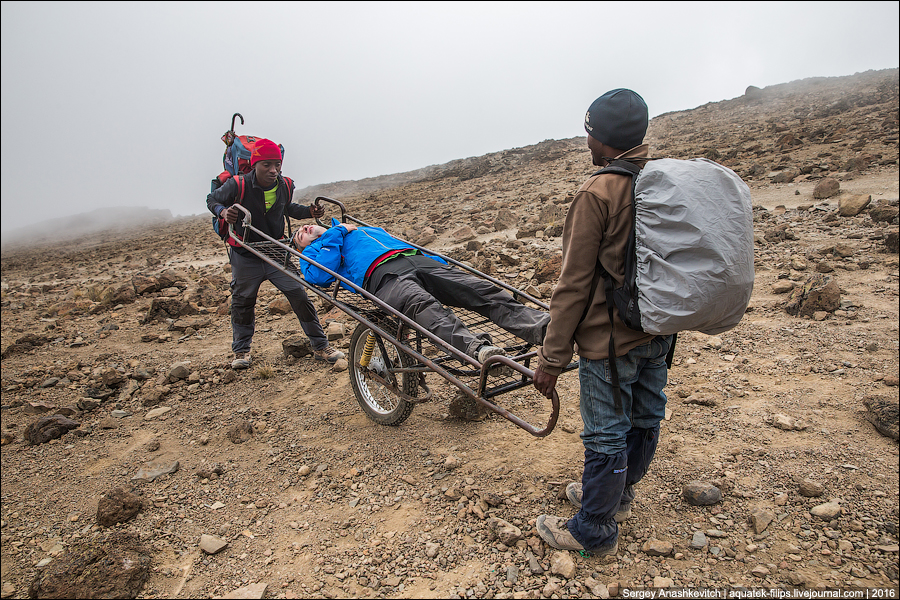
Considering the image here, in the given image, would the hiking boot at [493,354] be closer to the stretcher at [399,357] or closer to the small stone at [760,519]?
the stretcher at [399,357]

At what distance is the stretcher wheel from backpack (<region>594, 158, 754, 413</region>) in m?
2.07

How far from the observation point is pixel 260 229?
5332 mm

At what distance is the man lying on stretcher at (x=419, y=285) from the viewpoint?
10.5ft

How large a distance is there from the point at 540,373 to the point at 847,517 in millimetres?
1808

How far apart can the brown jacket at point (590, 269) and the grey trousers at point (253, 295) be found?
11.8 feet

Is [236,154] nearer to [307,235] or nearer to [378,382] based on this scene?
[307,235]

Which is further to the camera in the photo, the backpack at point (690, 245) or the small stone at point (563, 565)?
the small stone at point (563, 565)

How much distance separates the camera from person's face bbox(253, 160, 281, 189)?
502cm

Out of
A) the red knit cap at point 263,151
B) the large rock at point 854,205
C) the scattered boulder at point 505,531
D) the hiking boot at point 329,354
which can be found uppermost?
the red knit cap at point 263,151

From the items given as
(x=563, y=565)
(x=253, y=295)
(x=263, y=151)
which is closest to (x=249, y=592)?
(x=563, y=565)

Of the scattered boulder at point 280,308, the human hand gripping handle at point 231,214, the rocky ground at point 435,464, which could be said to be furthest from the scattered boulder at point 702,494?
the scattered boulder at point 280,308

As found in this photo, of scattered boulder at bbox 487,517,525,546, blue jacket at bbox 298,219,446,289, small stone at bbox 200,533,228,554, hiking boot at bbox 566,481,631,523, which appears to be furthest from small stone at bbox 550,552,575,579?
blue jacket at bbox 298,219,446,289

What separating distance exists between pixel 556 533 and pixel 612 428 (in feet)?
2.43

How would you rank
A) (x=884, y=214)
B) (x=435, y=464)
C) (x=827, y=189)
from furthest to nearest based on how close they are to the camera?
(x=827, y=189) → (x=884, y=214) → (x=435, y=464)
